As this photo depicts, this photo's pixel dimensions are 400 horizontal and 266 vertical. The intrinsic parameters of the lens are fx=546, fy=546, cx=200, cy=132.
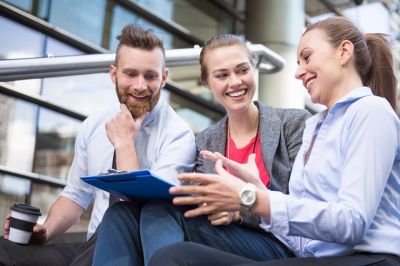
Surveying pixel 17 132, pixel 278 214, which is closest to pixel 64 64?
pixel 278 214

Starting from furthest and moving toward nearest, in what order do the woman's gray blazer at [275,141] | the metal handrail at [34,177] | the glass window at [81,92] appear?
the glass window at [81,92] → the metal handrail at [34,177] → the woman's gray blazer at [275,141]

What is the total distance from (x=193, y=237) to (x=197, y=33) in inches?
194

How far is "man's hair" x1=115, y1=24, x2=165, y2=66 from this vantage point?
2074mm

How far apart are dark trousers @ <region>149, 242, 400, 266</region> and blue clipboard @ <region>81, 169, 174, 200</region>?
0.52 ft

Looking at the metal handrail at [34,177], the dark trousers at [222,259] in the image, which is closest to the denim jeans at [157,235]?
the dark trousers at [222,259]

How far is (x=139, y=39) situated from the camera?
2.08 meters

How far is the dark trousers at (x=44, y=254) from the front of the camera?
174 centimetres

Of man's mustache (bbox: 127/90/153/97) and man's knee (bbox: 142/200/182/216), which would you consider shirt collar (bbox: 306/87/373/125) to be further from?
man's mustache (bbox: 127/90/153/97)

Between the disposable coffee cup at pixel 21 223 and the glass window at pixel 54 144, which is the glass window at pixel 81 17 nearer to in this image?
the glass window at pixel 54 144

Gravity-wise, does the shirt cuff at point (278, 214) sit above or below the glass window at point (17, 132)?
below

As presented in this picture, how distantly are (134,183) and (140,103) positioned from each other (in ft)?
2.53

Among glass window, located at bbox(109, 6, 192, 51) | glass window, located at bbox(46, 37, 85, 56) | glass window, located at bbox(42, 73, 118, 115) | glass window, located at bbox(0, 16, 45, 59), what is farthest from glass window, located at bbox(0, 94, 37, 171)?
glass window, located at bbox(109, 6, 192, 51)

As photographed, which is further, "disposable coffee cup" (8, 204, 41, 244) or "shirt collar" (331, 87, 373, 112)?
"disposable coffee cup" (8, 204, 41, 244)

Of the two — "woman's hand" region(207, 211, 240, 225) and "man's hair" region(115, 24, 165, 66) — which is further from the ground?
"man's hair" region(115, 24, 165, 66)
